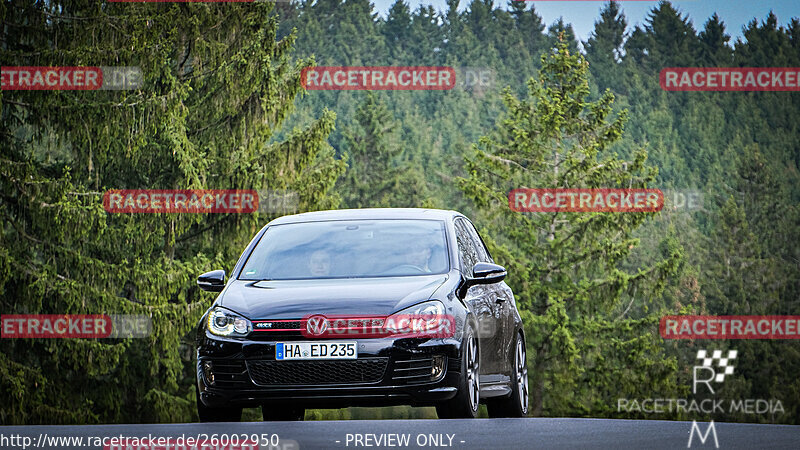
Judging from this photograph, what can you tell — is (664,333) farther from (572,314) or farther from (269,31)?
(269,31)

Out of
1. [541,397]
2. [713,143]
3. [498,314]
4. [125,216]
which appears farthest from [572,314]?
[713,143]

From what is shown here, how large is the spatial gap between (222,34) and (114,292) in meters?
7.36

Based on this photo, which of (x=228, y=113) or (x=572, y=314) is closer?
(x=228, y=113)

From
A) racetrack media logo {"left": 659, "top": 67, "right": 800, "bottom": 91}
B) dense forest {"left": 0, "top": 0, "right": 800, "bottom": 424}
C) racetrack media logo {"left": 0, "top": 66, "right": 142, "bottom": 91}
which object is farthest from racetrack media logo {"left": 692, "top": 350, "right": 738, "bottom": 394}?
racetrack media logo {"left": 0, "top": 66, "right": 142, "bottom": 91}

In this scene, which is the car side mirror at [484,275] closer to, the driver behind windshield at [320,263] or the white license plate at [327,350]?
the driver behind windshield at [320,263]

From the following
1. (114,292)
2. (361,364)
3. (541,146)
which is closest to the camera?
(361,364)

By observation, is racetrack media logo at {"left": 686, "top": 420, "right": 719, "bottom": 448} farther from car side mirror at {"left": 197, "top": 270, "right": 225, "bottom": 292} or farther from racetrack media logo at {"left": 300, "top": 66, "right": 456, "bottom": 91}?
racetrack media logo at {"left": 300, "top": 66, "right": 456, "bottom": 91}

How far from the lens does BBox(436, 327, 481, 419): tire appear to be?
9641mm

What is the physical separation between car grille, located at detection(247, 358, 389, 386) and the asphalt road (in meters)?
0.34

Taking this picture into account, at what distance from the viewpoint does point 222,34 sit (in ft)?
105

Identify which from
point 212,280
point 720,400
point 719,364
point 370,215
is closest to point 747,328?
point 719,364

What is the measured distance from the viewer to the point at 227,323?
384 inches

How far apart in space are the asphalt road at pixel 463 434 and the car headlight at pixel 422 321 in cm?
64

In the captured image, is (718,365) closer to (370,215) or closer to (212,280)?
(370,215)
